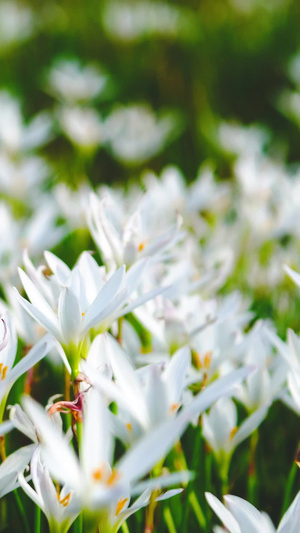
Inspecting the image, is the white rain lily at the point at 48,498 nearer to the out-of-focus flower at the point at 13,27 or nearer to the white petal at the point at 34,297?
the white petal at the point at 34,297

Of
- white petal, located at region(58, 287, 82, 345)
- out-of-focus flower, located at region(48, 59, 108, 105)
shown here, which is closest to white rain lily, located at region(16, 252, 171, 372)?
white petal, located at region(58, 287, 82, 345)

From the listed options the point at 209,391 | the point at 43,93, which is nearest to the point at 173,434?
the point at 209,391

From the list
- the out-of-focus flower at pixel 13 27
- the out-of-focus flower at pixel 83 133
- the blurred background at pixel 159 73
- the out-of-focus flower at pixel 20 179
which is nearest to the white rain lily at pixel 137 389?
the out-of-focus flower at pixel 20 179

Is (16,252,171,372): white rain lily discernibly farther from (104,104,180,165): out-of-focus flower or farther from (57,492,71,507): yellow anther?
(104,104,180,165): out-of-focus flower

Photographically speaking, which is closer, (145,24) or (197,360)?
(197,360)

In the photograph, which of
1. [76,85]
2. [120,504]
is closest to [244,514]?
[120,504]

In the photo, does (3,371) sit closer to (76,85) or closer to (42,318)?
(42,318)
